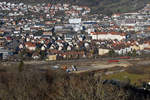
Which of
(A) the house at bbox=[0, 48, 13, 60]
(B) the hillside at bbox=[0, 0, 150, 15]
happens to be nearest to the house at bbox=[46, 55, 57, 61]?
Result: (A) the house at bbox=[0, 48, 13, 60]

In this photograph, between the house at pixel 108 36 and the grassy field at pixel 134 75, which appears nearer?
the grassy field at pixel 134 75

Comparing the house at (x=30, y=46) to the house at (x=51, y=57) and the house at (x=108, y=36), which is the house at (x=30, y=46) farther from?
the house at (x=108, y=36)

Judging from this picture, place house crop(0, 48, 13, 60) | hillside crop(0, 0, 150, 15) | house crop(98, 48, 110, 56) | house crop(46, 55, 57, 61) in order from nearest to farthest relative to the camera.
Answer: house crop(46, 55, 57, 61)
house crop(0, 48, 13, 60)
house crop(98, 48, 110, 56)
hillside crop(0, 0, 150, 15)

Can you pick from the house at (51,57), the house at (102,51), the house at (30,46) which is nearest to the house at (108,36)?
the house at (102,51)

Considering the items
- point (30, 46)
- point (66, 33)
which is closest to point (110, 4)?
point (66, 33)

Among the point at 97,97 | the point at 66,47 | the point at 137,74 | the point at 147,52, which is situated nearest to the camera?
the point at 97,97

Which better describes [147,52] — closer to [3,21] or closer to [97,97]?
[97,97]

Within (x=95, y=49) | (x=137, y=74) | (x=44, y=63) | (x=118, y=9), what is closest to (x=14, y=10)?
(x=118, y=9)

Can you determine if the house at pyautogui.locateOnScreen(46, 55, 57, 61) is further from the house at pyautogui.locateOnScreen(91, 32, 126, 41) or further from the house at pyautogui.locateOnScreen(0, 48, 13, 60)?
the house at pyautogui.locateOnScreen(91, 32, 126, 41)
